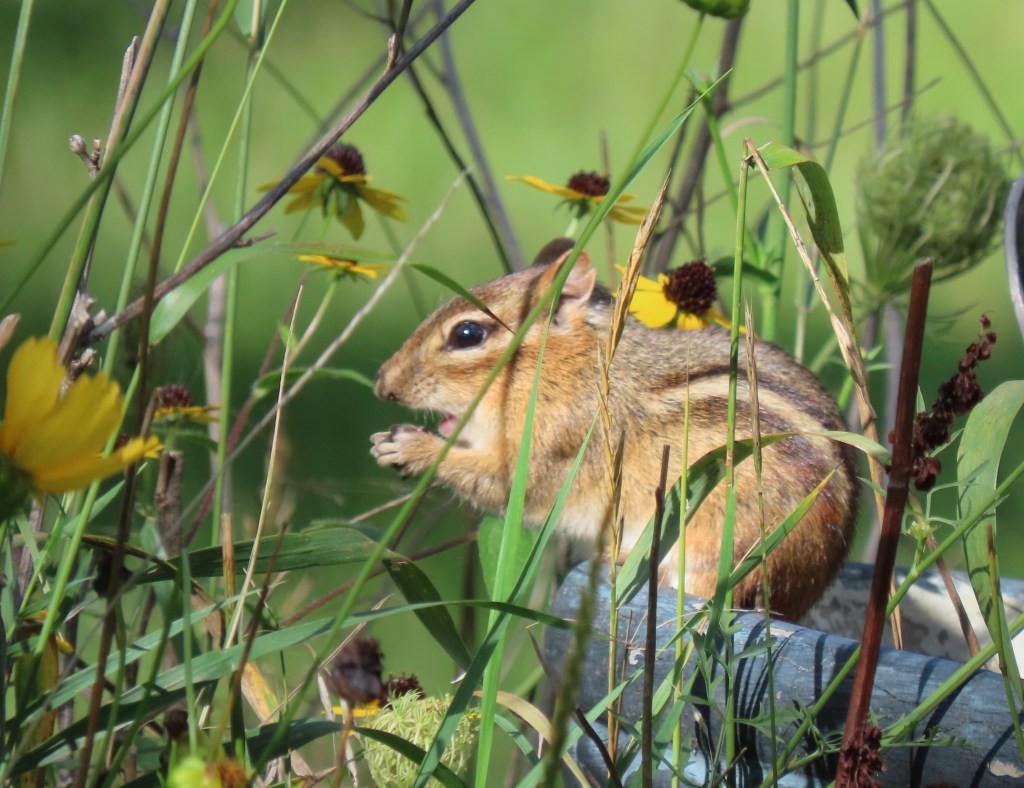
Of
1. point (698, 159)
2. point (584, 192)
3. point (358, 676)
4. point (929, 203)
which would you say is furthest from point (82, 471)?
point (929, 203)

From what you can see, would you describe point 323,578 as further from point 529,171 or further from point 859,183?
point 529,171

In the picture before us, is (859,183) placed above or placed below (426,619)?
above

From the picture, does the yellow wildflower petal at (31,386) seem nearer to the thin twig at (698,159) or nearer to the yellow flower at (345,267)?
the yellow flower at (345,267)

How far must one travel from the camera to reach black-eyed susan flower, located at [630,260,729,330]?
1.54 meters

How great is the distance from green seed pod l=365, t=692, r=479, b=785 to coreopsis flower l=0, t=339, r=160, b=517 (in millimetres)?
393

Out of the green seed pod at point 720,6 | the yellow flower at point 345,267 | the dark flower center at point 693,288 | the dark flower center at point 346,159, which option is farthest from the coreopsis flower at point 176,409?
the green seed pod at point 720,6

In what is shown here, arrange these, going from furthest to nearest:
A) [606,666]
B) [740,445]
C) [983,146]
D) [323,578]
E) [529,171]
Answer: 1. [529,171]
2. [323,578]
3. [983,146]
4. [606,666]
5. [740,445]

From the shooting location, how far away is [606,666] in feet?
3.45

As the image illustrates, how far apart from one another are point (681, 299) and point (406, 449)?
0.42 metres

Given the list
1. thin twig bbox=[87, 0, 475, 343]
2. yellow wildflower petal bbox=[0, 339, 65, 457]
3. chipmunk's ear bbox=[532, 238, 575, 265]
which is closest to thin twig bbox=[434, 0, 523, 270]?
chipmunk's ear bbox=[532, 238, 575, 265]

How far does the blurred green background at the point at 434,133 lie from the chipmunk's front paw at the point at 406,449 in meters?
0.91

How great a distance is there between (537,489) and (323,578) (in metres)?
0.83

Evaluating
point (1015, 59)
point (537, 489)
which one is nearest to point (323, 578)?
point (537, 489)

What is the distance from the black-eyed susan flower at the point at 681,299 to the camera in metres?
1.54
